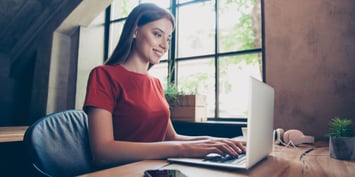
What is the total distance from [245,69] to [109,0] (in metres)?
1.98

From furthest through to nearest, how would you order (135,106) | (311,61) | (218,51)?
(218,51), (311,61), (135,106)

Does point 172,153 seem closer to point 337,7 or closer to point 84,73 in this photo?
point 337,7

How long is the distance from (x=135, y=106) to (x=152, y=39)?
14.1 inches

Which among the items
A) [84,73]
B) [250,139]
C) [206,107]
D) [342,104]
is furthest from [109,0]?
[250,139]

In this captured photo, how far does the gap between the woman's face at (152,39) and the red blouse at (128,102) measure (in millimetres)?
118

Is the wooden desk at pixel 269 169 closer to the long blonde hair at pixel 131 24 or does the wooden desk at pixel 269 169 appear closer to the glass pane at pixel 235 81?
the long blonde hair at pixel 131 24

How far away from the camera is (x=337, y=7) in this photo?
5.82 feet

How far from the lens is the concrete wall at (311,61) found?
171 centimetres

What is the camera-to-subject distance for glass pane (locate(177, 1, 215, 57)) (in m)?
2.85

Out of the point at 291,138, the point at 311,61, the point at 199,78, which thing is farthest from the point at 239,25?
the point at 291,138

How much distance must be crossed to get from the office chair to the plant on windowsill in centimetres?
131

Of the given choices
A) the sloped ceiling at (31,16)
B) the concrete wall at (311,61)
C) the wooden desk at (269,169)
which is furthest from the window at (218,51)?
the wooden desk at (269,169)

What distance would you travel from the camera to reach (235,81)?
2.61 metres

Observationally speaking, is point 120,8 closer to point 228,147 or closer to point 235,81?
point 235,81
